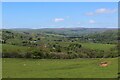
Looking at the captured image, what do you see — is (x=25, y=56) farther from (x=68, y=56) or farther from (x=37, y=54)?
(x=68, y=56)

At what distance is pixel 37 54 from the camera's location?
113 meters

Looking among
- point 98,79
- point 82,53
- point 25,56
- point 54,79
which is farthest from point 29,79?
point 82,53

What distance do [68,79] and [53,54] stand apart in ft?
263

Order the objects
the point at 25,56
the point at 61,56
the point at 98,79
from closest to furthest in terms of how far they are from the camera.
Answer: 1. the point at 98,79
2. the point at 25,56
3. the point at 61,56

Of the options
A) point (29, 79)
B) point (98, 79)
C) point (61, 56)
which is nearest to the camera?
point (98, 79)

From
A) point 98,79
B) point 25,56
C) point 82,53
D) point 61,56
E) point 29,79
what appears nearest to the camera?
point 98,79

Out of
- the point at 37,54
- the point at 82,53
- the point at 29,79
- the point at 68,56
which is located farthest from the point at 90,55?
the point at 29,79

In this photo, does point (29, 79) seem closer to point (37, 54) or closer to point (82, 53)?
point (37, 54)

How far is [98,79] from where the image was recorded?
36281 mm

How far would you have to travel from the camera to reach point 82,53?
128750 millimetres

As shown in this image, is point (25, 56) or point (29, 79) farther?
point (25, 56)

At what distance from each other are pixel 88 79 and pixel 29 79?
8.52 meters

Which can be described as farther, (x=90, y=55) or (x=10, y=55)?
(x=90, y=55)

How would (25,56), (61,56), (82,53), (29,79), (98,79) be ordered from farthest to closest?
(82,53) < (61,56) < (25,56) < (29,79) < (98,79)
